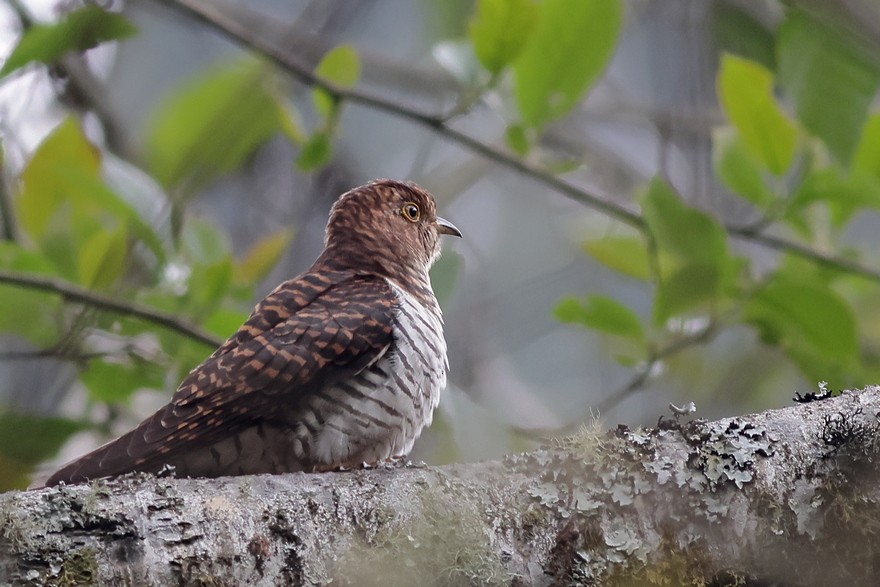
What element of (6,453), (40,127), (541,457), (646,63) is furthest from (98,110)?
(646,63)

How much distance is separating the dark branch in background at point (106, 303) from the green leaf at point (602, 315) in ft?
3.57

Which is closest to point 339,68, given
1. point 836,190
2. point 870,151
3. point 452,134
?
point 452,134

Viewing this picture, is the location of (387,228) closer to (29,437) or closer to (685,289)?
(685,289)

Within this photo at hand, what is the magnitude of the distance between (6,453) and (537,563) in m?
1.67

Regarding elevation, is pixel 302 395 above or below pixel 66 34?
below

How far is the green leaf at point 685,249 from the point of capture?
3182mm

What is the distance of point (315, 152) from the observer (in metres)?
3.43

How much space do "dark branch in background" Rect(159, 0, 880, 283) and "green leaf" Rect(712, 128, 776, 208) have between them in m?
0.13

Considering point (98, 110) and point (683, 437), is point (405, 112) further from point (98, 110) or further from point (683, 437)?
point (98, 110)

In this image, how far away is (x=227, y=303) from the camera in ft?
11.7

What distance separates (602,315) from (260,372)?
1.22 meters

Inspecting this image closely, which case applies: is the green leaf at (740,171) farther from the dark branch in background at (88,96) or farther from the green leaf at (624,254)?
the dark branch in background at (88,96)

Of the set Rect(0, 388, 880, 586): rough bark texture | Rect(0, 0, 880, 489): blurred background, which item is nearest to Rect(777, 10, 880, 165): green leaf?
Rect(0, 0, 880, 489): blurred background

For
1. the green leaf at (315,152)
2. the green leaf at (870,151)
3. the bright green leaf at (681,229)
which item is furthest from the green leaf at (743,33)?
the green leaf at (315,152)
